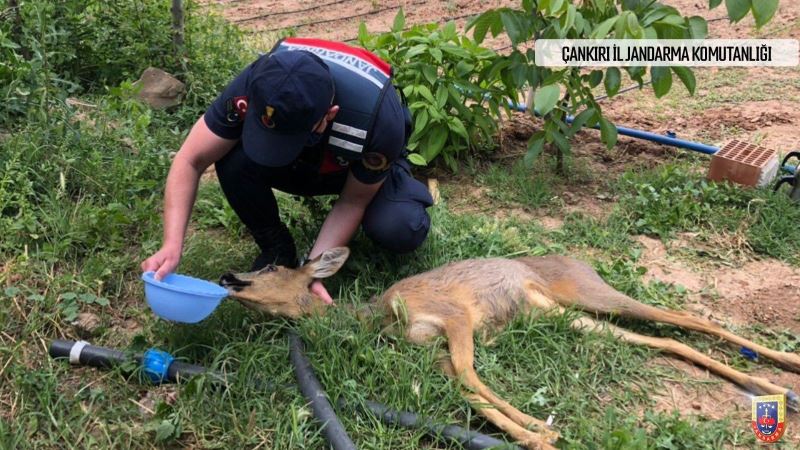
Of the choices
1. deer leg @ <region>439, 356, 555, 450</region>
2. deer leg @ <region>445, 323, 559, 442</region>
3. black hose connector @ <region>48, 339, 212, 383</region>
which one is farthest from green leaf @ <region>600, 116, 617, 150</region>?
black hose connector @ <region>48, 339, 212, 383</region>

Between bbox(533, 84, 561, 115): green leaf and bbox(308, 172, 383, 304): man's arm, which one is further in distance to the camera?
bbox(533, 84, 561, 115): green leaf

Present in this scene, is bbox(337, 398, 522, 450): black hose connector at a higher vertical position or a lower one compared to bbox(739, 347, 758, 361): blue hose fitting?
higher

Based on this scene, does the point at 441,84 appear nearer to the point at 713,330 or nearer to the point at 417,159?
the point at 417,159

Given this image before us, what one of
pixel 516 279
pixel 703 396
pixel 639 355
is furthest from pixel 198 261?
pixel 703 396

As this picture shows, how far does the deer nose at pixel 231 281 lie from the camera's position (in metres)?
3.21

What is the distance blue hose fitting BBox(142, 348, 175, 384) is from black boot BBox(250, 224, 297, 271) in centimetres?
87

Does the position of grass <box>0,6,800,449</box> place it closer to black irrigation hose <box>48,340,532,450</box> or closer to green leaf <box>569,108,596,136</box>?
black irrigation hose <box>48,340,532,450</box>

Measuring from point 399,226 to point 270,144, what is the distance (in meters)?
0.95

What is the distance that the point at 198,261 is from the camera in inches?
151

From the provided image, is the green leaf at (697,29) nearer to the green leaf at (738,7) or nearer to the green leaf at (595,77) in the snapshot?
the green leaf at (738,7)

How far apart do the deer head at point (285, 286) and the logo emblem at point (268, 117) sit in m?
0.79

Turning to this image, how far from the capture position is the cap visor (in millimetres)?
2910

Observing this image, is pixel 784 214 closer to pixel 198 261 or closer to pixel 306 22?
pixel 198 261

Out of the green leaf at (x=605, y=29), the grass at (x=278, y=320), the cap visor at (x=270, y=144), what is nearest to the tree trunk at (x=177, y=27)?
the grass at (x=278, y=320)
